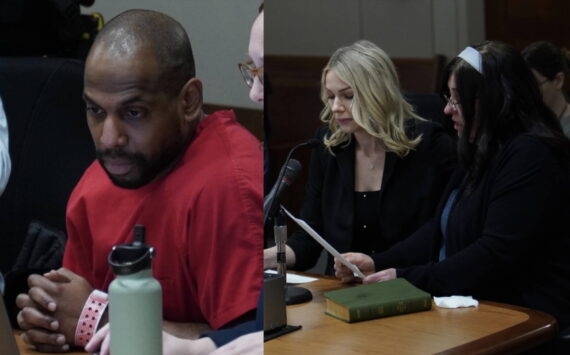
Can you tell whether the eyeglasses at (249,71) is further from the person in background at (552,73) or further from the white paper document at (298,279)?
the person in background at (552,73)

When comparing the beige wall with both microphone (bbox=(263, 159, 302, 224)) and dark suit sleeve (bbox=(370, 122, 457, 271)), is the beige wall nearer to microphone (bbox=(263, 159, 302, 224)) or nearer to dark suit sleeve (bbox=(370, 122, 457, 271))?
dark suit sleeve (bbox=(370, 122, 457, 271))

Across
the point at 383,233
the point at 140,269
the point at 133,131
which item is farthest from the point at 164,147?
the point at 383,233

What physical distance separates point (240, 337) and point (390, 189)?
92.0 inches

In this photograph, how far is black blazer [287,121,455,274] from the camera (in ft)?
10.8

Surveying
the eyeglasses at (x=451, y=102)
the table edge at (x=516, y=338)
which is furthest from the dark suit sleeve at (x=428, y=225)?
the table edge at (x=516, y=338)

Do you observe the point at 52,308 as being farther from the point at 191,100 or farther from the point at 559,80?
the point at 559,80

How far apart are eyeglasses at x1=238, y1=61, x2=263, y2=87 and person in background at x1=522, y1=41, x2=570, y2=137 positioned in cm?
236

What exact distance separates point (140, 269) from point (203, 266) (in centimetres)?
7

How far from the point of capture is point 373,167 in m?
3.40

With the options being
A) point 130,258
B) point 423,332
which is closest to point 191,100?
point 130,258

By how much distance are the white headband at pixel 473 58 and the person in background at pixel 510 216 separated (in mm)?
146

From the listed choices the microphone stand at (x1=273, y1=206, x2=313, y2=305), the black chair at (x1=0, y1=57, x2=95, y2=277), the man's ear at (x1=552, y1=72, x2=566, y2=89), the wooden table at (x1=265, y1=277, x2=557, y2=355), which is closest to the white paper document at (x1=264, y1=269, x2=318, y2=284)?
the microphone stand at (x1=273, y1=206, x2=313, y2=305)

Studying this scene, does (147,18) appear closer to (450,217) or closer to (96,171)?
(96,171)

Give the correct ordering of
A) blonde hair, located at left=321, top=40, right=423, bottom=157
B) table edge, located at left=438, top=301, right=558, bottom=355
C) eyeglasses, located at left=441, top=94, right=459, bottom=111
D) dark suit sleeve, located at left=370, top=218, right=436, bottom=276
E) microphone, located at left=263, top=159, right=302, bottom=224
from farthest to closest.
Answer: blonde hair, located at left=321, top=40, right=423, bottom=157 → eyeglasses, located at left=441, top=94, right=459, bottom=111 → dark suit sleeve, located at left=370, top=218, right=436, bottom=276 → table edge, located at left=438, top=301, right=558, bottom=355 → microphone, located at left=263, top=159, right=302, bottom=224
